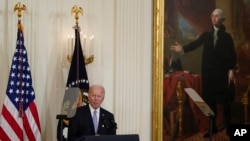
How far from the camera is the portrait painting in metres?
7.23

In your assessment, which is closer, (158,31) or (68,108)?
(68,108)

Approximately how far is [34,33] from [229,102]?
3386mm

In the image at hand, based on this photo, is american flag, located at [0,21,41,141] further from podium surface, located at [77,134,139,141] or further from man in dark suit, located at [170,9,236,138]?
man in dark suit, located at [170,9,236,138]

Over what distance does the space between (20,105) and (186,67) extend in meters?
2.80

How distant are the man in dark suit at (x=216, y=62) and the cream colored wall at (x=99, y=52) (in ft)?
3.05

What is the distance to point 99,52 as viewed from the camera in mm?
7047

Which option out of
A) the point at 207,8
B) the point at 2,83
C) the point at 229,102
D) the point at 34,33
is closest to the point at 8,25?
the point at 34,33

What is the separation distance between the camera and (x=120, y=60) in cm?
714

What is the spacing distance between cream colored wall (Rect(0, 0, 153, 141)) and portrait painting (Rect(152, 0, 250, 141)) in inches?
7.1

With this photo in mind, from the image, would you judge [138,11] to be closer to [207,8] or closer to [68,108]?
[207,8]

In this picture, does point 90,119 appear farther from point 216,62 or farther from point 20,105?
point 216,62

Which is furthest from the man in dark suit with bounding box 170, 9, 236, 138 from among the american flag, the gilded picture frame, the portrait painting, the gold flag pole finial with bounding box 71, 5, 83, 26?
the american flag

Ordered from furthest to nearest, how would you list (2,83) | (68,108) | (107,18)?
(107,18) → (2,83) → (68,108)

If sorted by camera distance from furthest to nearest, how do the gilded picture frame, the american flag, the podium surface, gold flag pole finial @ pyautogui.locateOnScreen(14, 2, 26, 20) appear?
the gilded picture frame
gold flag pole finial @ pyautogui.locateOnScreen(14, 2, 26, 20)
the american flag
the podium surface
